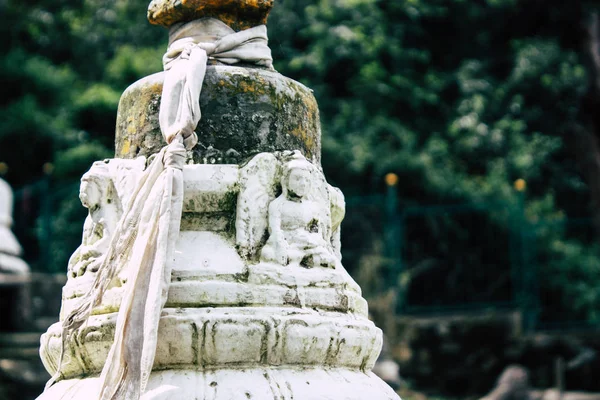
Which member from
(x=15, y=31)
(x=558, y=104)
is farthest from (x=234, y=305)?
(x=15, y=31)

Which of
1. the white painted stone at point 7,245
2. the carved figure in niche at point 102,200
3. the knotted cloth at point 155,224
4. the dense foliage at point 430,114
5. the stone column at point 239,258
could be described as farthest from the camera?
the dense foliage at point 430,114

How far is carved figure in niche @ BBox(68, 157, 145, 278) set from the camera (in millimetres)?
4598

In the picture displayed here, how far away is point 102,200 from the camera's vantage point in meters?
4.68

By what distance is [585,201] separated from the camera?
16297 mm

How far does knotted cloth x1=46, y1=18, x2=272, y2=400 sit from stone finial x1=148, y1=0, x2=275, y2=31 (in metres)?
0.04

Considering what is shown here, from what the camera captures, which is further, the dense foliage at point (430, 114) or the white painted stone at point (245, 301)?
the dense foliage at point (430, 114)

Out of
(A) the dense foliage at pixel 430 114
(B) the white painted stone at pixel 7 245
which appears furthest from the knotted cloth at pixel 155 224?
(A) the dense foliage at pixel 430 114

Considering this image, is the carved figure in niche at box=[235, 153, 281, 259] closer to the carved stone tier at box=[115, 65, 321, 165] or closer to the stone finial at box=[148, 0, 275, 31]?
the carved stone tier at box=[115, 65, 321, 165]

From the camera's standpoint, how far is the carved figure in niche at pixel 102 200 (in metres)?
4.60

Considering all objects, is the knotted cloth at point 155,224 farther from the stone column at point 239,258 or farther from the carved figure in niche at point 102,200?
the carved figure in niche at point 102,200

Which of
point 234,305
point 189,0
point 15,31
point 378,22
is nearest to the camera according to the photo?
point 234,305

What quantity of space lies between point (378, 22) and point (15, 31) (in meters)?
5.98

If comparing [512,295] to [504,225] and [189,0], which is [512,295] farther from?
[189,0]

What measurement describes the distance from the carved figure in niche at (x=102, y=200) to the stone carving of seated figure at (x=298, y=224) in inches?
25.6
